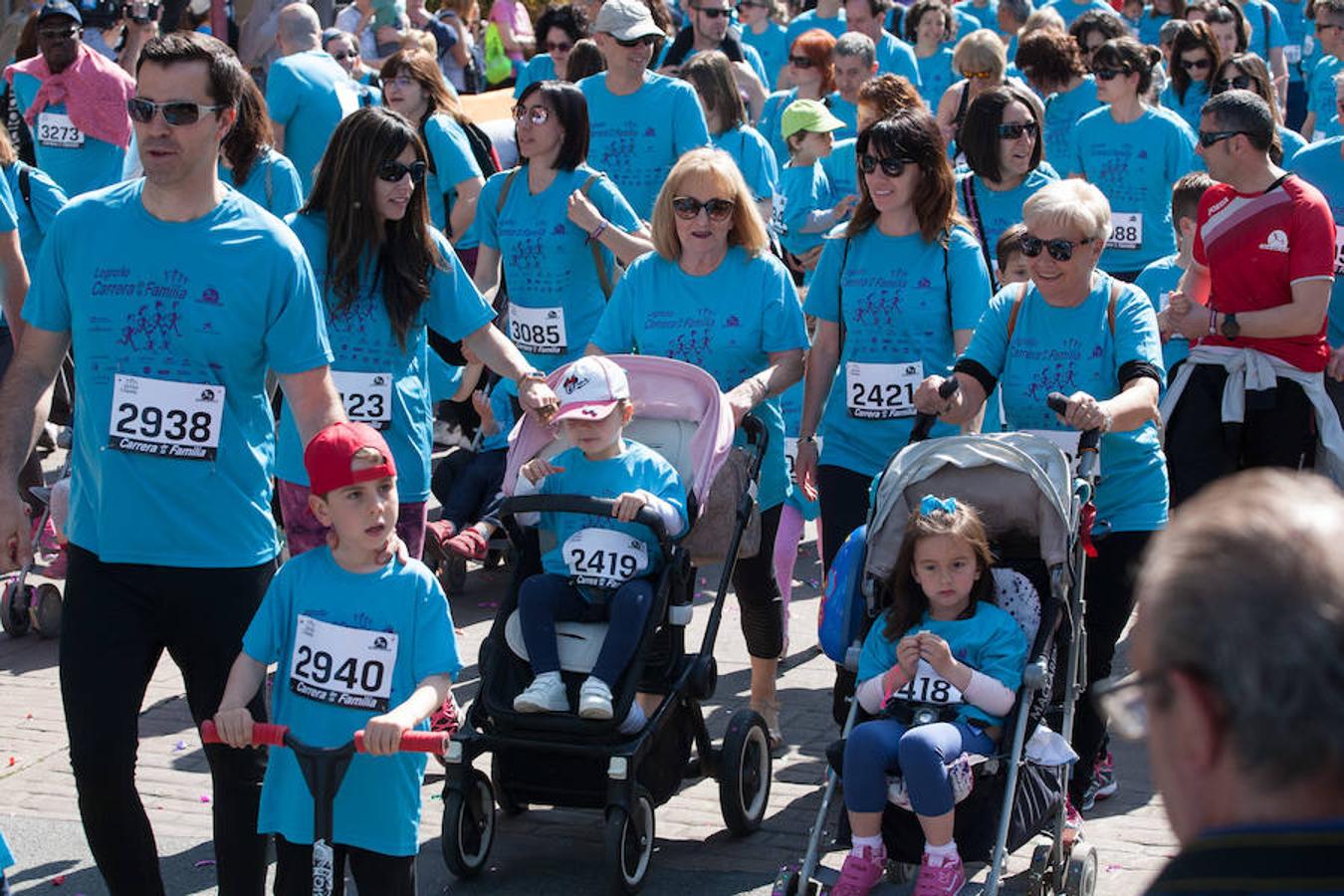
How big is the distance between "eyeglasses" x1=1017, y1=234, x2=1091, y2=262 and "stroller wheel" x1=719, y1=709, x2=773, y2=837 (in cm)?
152

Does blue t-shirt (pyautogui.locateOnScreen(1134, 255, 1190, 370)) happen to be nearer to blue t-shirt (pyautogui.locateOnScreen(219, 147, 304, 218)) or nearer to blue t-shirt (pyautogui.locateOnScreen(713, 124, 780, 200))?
blue t-shirt (pyautogui.locateOnScreen(713, 124, 780, 200))

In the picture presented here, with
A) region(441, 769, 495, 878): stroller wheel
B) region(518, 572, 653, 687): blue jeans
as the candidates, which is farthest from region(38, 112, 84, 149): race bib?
region(441, 769, 495, 878): stroller wheel

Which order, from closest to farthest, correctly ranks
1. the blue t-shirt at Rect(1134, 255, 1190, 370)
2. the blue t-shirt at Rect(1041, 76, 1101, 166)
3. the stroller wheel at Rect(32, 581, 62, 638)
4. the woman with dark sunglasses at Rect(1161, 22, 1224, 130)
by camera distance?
the blue t-shirt at Rect(1134, 255, 1190, 370), the stroller wheel at Rect(32, 581, 62, 638), the blue t-shirt at Rect(1041, 76, 1101, 166), the woman with dark sunglasses at Rect(1161, 22, 1224, 130)

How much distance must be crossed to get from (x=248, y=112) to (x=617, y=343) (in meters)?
1.56

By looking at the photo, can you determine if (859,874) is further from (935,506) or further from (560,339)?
(560,339)

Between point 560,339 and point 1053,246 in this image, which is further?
point 560,339

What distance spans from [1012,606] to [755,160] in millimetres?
4633

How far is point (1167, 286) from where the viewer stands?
7.44 m

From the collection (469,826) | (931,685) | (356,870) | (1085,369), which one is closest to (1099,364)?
(1085,369)

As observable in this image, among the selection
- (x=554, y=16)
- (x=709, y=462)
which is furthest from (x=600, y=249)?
(x=554, y=16)

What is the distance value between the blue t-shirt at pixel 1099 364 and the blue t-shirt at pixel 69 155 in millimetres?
5156

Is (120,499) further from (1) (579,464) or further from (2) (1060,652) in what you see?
(2) (1060,652)

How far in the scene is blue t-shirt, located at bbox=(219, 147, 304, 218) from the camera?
Answer: 6988 millimetres

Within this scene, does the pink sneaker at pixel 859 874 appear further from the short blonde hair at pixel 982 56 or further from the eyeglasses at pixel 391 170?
the short blonde hair at pixel 982 56
